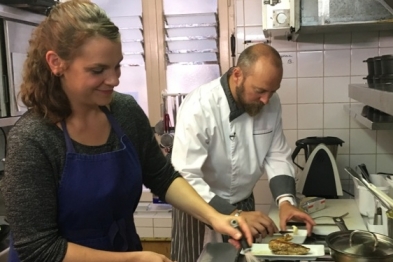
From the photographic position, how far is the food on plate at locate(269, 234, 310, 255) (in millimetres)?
1213

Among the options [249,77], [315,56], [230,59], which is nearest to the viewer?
[249,77]

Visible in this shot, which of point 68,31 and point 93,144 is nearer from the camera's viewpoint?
point 68,31

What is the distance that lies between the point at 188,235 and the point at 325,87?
3.59 ft

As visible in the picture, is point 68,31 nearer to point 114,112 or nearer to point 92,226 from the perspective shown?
point 114,112

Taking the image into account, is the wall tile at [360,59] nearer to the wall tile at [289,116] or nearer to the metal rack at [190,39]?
the wall tile at [289,116]

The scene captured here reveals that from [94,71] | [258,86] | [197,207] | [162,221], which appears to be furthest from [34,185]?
[162,221]

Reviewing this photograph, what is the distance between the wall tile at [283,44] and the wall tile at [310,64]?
0.18 ft

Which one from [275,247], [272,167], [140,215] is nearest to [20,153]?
→ [275,247]

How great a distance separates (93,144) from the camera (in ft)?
3.40

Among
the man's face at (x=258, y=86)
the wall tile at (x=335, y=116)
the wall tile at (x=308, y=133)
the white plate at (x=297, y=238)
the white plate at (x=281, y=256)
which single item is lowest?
the white plate at (x=297, y=238)

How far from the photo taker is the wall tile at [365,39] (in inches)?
88.2

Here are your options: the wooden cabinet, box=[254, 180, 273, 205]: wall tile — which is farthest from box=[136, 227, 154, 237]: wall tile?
box=[254, 180, 273, 205]: wall tile

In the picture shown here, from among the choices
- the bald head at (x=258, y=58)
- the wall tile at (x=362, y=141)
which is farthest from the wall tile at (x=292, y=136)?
the bald head at (x=258, y=58)

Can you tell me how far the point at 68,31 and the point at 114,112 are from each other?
0.87ft
